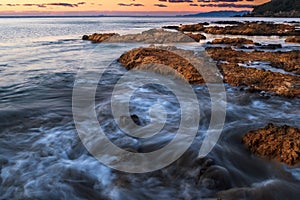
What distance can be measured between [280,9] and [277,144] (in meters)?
152

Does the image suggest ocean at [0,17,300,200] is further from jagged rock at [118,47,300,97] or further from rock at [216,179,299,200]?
jagged rock at [118,47,300,97]

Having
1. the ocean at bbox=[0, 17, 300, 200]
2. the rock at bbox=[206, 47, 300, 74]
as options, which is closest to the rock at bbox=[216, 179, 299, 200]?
the ocean at bbox=[0, 17, 300, 200]

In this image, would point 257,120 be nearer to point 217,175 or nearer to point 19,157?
point 217,175

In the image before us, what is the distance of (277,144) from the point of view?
180 inches

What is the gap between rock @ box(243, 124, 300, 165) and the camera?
4395mm

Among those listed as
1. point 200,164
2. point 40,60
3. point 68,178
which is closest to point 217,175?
point 200,164

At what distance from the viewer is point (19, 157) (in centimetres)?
489

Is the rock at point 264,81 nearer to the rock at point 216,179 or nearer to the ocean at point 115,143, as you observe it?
the ocean at point 115,143

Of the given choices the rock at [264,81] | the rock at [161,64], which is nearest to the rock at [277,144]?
the rock at [264,81]

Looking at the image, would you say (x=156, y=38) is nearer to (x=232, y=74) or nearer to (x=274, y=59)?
(x=274, y=59)

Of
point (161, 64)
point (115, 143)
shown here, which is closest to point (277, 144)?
point (115, 143)

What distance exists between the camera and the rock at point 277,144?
4.39 metres

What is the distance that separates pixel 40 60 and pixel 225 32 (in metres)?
28.2

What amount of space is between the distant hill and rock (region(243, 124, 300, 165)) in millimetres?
133321
